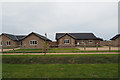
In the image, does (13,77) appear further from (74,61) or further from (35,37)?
(35,37)

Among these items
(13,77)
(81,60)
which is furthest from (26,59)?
(81,60)

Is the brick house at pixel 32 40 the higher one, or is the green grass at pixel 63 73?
the brick house at pixel 32 40

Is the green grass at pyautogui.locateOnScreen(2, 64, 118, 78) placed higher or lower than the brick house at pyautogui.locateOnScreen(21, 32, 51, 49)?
lower

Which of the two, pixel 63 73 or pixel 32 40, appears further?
pixel 32 40

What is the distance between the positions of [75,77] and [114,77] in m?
2.24

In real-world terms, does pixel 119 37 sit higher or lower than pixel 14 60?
higher

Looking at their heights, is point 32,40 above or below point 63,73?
above

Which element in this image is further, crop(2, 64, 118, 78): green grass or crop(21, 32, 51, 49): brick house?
crop(21, 32, 51, 49): brick house

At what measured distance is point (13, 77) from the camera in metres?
5.59

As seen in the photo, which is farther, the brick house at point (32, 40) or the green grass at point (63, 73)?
the brick house at point (32, 40)

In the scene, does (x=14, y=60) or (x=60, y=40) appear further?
(x=60, y=40)

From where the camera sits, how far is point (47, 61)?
9.56 m

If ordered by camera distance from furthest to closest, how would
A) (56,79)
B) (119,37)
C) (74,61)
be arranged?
(119,37) → (74,61) → (56,79)

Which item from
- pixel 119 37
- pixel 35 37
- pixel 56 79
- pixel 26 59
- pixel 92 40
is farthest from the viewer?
pixel 92 40
